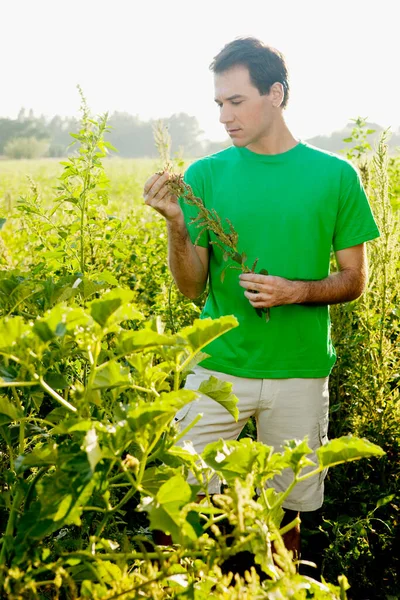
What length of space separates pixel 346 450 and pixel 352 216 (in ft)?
5.40

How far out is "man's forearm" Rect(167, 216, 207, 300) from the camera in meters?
2.34

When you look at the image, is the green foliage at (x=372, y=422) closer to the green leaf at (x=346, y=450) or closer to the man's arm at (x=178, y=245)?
the man's arm at (x=178, y=245)

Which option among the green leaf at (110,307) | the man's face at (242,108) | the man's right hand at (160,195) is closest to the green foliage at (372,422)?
the man's face at (242,108)

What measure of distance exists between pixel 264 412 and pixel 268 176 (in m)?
0.82

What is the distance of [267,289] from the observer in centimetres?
224

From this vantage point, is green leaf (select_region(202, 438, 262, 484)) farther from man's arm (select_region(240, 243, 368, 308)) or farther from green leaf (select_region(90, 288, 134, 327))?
man's arm (select_region(240, 243, 368, 308))

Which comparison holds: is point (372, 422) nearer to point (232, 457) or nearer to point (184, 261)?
point (184, 261)

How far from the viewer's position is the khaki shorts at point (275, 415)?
2.50 metres

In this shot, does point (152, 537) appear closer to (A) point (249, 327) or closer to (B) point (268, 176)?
(A) point (249, 327)

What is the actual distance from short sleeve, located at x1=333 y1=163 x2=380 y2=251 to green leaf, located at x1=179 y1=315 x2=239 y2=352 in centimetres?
160

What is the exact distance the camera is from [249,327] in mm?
2510

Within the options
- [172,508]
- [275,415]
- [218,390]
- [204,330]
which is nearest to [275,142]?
[275,415]

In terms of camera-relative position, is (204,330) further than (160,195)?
No

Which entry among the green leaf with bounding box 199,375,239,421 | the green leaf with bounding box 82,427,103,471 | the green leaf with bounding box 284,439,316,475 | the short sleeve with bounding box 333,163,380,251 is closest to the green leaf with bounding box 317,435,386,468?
the green leaf with bounding box 284,439,316,475
